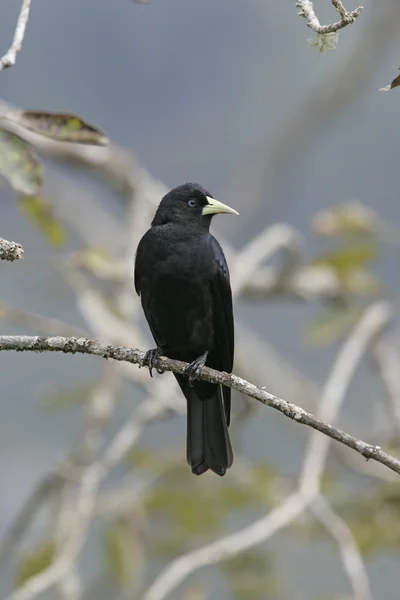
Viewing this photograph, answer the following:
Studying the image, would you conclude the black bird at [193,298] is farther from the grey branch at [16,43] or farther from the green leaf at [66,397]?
the grey branch at [16,43]

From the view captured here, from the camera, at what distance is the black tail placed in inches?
154

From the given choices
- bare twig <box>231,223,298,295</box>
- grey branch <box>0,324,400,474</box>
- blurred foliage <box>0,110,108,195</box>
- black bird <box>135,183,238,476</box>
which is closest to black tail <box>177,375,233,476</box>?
black bird <box>135,183,238,476</box>

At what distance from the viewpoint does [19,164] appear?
257 cm

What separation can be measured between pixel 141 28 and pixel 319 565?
5.67m

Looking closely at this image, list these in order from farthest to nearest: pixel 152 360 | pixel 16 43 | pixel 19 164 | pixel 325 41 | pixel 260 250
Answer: pixel 260 250
pixel 152 360
pixel 16 43
pixel 19 164
pixel 325 41

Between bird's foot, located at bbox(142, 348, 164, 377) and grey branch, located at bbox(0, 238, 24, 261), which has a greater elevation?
bird's foot, located at bbox(142, 348, 164, 377)

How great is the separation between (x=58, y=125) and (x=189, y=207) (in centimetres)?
140

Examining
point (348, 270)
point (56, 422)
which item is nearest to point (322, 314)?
point (348, 270)

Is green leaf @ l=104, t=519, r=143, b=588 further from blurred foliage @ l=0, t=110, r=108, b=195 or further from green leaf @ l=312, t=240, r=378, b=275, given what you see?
blurred foliage @ l=0, t=110, r=108, b=195

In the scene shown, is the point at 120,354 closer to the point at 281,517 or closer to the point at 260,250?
the point at 281,517

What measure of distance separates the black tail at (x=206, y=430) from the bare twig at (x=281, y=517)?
11.7 inches

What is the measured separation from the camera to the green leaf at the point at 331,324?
16.0ft

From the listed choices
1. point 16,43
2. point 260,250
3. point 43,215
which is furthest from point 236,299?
point 16,43

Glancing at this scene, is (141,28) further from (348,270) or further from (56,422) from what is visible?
(348,270)
